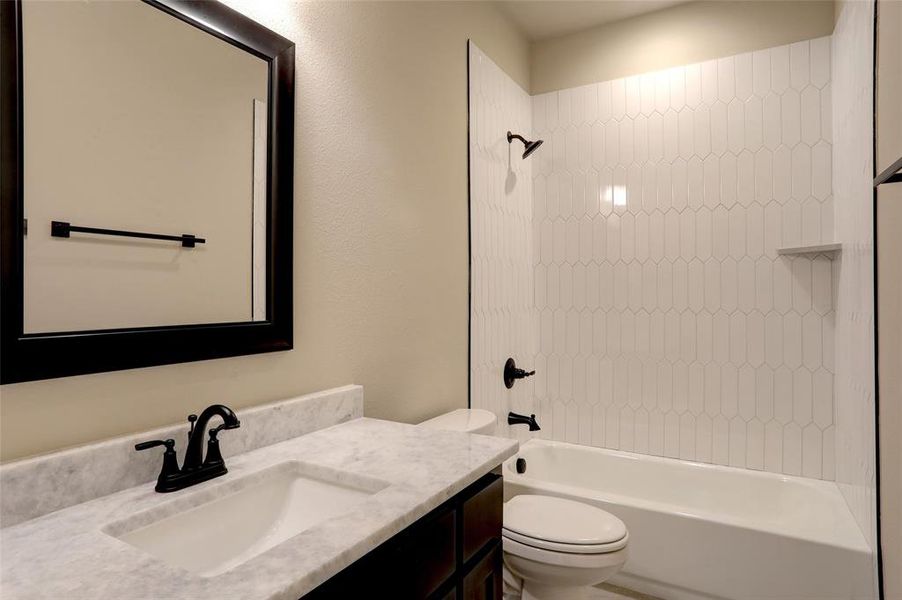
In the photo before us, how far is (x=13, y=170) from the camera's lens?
35.3 inches

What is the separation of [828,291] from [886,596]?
4.28 feet

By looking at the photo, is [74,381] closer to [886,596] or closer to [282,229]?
[282,229]

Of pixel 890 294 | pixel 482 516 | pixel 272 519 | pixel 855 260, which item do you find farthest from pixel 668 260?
pixel 272 519

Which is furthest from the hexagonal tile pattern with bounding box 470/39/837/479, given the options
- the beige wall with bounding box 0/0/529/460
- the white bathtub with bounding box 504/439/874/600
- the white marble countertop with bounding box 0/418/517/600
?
the white marble countertop with bounding box 0/418/517/600

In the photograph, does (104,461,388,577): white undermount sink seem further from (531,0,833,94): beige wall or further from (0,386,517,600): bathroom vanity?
(531,0,833,94): beige wall

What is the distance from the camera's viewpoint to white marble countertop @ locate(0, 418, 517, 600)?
0.67 meters

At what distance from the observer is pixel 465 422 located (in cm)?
202

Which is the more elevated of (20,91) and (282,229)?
(20,91)

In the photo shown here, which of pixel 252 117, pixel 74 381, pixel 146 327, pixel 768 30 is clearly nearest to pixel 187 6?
pixel 252 117

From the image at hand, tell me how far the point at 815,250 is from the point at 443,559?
2098mm

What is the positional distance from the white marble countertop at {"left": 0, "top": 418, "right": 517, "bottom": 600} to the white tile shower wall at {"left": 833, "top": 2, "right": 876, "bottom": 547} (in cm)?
139

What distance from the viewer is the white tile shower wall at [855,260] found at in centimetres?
174

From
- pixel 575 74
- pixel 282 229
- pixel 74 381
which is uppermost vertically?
pixel 575 74

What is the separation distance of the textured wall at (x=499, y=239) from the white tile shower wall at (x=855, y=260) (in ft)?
4.71
